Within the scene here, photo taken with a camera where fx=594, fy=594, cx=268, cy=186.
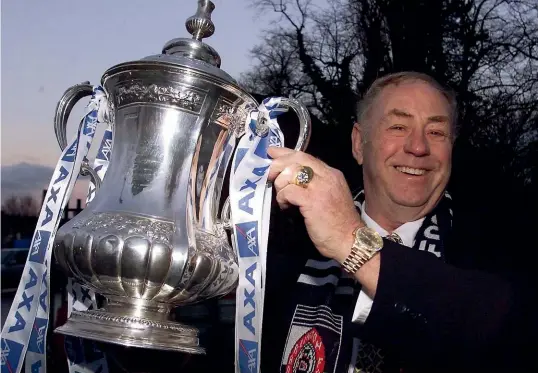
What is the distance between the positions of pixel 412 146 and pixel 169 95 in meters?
0.98

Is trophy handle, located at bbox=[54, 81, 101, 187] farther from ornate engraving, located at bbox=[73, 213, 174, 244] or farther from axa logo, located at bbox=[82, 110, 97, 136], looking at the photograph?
ornate engraving, located at bbox=[73, 213, 174, 244]

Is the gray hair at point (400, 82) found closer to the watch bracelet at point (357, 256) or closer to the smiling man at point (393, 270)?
the smiling man at point (393, 270)

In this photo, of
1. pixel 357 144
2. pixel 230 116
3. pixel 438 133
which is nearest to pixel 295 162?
pixel 230 116

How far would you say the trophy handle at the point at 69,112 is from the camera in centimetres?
134

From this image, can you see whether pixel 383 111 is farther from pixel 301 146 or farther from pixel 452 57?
pixel 452 57

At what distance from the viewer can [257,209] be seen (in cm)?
128

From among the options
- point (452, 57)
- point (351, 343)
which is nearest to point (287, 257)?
point (351, 343)

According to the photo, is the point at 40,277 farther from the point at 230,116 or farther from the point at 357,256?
the point at 357,256

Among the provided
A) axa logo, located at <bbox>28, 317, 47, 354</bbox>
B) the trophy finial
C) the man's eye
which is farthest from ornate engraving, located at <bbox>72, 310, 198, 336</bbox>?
the man's eye

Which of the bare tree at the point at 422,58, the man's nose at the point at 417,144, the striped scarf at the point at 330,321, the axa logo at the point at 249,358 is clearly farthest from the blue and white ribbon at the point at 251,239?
the bare tree at the point at 422,58

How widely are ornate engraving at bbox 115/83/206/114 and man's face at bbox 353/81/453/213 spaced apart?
939 mm

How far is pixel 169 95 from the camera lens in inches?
47.2

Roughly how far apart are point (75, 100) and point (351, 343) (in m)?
1.05

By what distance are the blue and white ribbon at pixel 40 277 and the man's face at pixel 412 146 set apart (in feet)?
3.22
